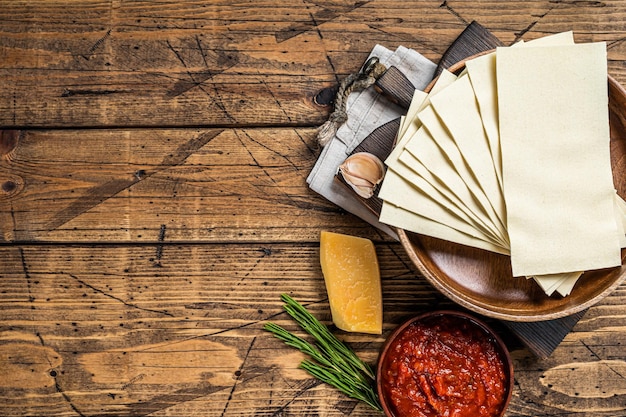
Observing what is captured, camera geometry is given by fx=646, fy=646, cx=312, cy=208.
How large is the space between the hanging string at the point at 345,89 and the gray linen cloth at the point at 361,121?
21 millimetres

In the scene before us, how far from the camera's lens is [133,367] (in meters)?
1.40

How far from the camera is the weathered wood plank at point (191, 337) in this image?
1381 mm

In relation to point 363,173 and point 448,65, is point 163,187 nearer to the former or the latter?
point 363,173

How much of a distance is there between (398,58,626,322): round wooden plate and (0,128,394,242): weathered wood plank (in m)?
0.21

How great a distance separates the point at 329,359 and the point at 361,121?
0.51m

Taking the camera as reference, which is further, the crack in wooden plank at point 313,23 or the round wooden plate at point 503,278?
the crack in wooden plank at point 313,23

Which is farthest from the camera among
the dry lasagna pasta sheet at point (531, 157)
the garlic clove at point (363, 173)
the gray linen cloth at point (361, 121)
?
the gray linen cloth at point (361, 121)

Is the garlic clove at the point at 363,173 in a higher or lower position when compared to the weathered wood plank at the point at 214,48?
lower

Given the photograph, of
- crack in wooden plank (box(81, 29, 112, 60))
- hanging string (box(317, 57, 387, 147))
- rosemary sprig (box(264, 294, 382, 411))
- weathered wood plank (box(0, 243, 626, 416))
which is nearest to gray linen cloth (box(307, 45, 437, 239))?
hanging string (box(317, 57, 387, 147))

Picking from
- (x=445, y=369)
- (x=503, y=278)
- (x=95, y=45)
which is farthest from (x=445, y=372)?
(x=95, y=45)

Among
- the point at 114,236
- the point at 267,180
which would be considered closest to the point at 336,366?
the point at 267,180

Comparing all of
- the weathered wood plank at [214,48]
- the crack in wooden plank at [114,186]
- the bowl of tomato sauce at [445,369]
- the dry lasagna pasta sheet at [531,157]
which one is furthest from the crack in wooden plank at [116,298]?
the dry lasagna pasta sheet at [531,157]

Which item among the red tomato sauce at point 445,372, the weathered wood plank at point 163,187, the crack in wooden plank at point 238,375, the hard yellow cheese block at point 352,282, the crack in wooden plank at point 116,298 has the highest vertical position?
the weathered wood plank at point 163,187

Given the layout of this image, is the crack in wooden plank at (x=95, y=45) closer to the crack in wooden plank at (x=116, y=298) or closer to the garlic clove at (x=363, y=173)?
the crack in wooden plank at (x=116, y=298)
